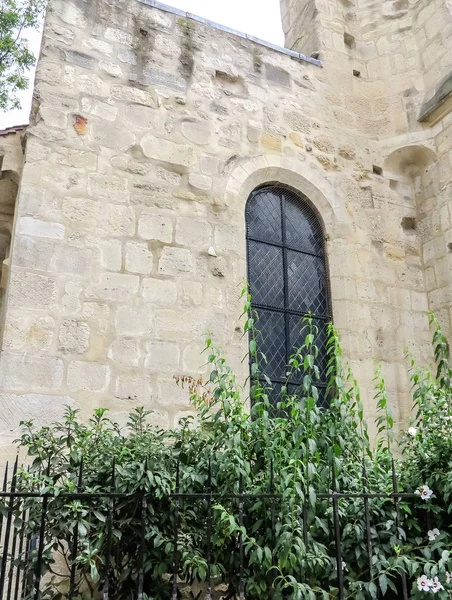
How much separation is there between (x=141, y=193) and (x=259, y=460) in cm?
264

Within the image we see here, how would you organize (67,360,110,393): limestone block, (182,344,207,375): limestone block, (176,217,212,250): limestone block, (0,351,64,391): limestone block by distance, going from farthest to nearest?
(176,217,212,250): limestone block < (182,344,207,375): limestone block < (67,360,110,393): limestone block < (0,351,64,391): limestone block

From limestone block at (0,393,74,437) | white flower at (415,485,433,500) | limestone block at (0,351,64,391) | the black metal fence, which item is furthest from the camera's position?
limestone block at (0,351,64,391)

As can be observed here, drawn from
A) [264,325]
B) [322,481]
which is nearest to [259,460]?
[322,481]

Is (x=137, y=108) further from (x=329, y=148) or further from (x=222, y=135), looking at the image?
(x=329, y=148)

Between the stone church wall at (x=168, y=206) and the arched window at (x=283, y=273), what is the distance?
141 millimetres

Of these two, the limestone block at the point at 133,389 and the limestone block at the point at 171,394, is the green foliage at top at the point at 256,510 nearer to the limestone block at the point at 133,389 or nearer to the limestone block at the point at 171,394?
the limestone block at the point at 133,389

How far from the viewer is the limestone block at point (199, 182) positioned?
5.43 meters

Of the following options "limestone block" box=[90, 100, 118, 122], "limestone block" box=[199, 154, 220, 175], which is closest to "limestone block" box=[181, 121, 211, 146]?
"limestone block" box=[199, 154, 220, 175]

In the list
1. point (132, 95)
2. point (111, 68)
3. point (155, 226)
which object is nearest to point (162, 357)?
point (155, 226)

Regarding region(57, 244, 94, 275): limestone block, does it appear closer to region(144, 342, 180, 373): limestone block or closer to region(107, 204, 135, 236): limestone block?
region(107, 204, 135, 236): limestone block

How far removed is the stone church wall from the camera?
453cm

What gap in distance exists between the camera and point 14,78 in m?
8.58

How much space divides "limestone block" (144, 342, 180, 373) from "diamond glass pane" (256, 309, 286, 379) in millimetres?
803

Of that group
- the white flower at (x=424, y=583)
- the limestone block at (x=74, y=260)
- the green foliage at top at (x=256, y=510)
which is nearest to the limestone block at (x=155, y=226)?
the limestone block at (x=74, y=260)
